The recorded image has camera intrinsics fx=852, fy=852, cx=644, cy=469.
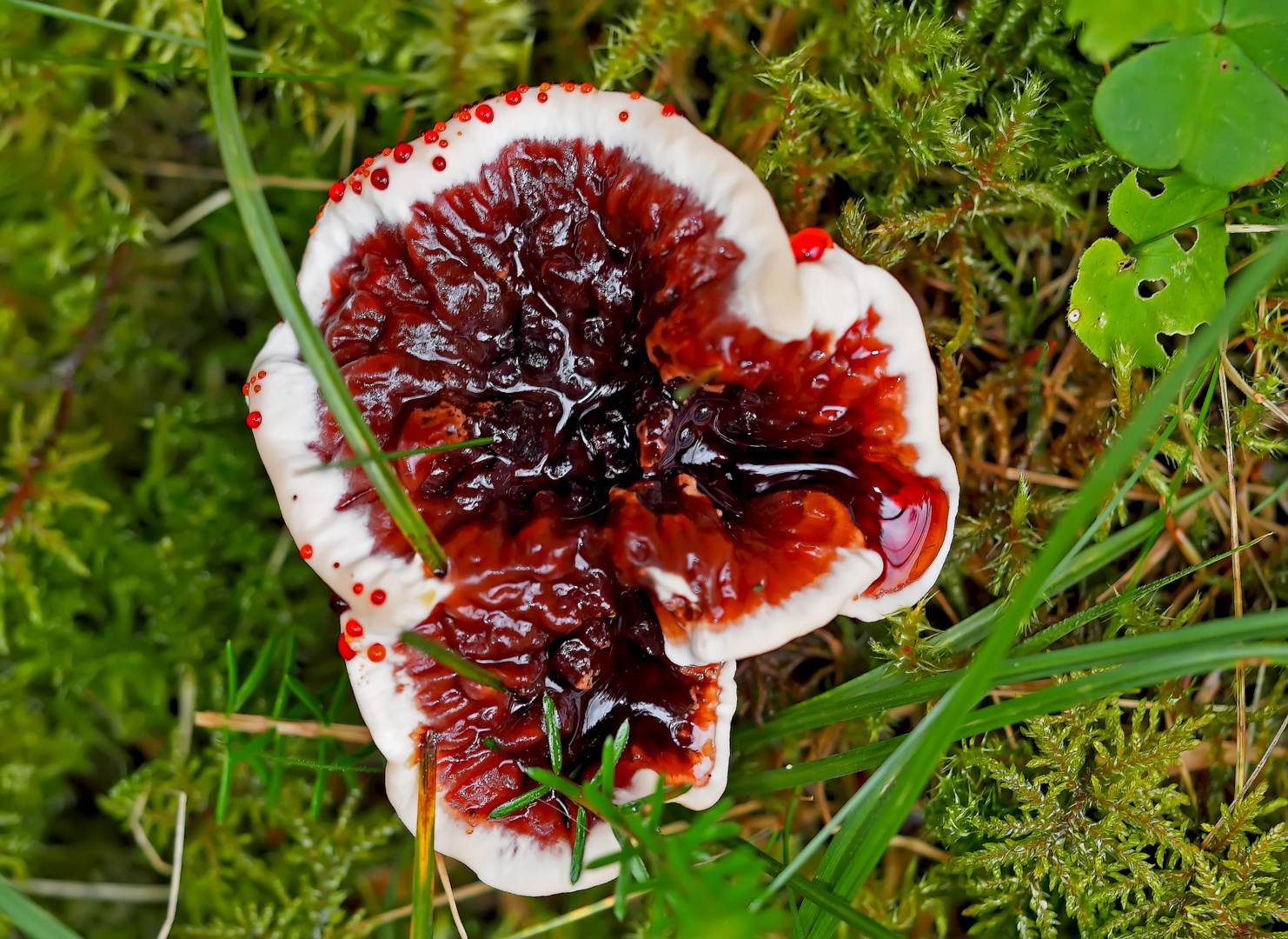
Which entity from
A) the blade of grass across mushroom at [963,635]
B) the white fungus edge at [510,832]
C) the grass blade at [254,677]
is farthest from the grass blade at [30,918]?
the blade of grass across mushroom at [963,635]

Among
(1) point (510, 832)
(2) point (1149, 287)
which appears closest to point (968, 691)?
(1) point (510, 832)

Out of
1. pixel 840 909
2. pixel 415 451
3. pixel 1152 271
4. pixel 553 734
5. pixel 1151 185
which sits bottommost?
pixel 840 909

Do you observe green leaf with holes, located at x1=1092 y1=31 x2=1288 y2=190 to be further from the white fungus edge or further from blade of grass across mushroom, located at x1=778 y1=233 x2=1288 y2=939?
the white fungus edge

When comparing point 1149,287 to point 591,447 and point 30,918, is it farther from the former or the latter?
point 30,918

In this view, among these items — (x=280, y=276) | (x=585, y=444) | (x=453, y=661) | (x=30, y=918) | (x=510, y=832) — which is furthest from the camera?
(x=585, y=444)

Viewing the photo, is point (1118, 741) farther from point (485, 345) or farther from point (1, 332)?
point (1, 332)

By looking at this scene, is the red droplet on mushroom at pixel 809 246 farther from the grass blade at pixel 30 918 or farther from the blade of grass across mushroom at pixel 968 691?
the grass blade at pixel 30 918

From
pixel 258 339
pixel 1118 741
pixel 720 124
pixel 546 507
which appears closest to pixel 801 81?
pixel 720 124

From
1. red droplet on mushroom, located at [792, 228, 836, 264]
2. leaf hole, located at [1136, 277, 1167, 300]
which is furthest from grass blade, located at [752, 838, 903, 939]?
leaf hole, located at [1136, 277, 1167, 300]
